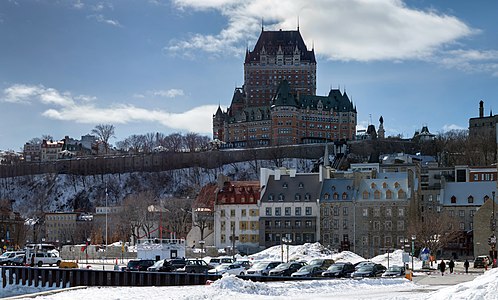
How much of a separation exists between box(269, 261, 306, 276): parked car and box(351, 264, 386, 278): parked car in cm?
408

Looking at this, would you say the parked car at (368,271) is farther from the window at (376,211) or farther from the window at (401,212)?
the window at (376,211)

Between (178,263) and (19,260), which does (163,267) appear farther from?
(19,260)

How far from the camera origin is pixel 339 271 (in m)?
49.2

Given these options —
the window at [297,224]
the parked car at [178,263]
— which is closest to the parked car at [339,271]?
the parked car at [178,263]

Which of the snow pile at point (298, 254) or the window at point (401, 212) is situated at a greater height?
the window at point (401, 212)

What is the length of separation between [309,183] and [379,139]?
74846mm

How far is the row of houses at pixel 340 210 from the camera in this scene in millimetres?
83875

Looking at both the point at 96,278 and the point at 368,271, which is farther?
the point at 96,278

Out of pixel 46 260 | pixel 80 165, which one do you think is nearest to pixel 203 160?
pixel 80 165

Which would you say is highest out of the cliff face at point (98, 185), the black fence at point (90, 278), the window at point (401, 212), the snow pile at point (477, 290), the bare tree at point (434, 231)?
the cliff face at point (98, 185)

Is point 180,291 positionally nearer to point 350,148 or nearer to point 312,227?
point 312,227

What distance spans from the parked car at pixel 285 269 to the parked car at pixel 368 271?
13.4 feet

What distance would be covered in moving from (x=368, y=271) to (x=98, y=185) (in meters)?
138

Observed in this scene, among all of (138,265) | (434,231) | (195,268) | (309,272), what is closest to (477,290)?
(309,272)
